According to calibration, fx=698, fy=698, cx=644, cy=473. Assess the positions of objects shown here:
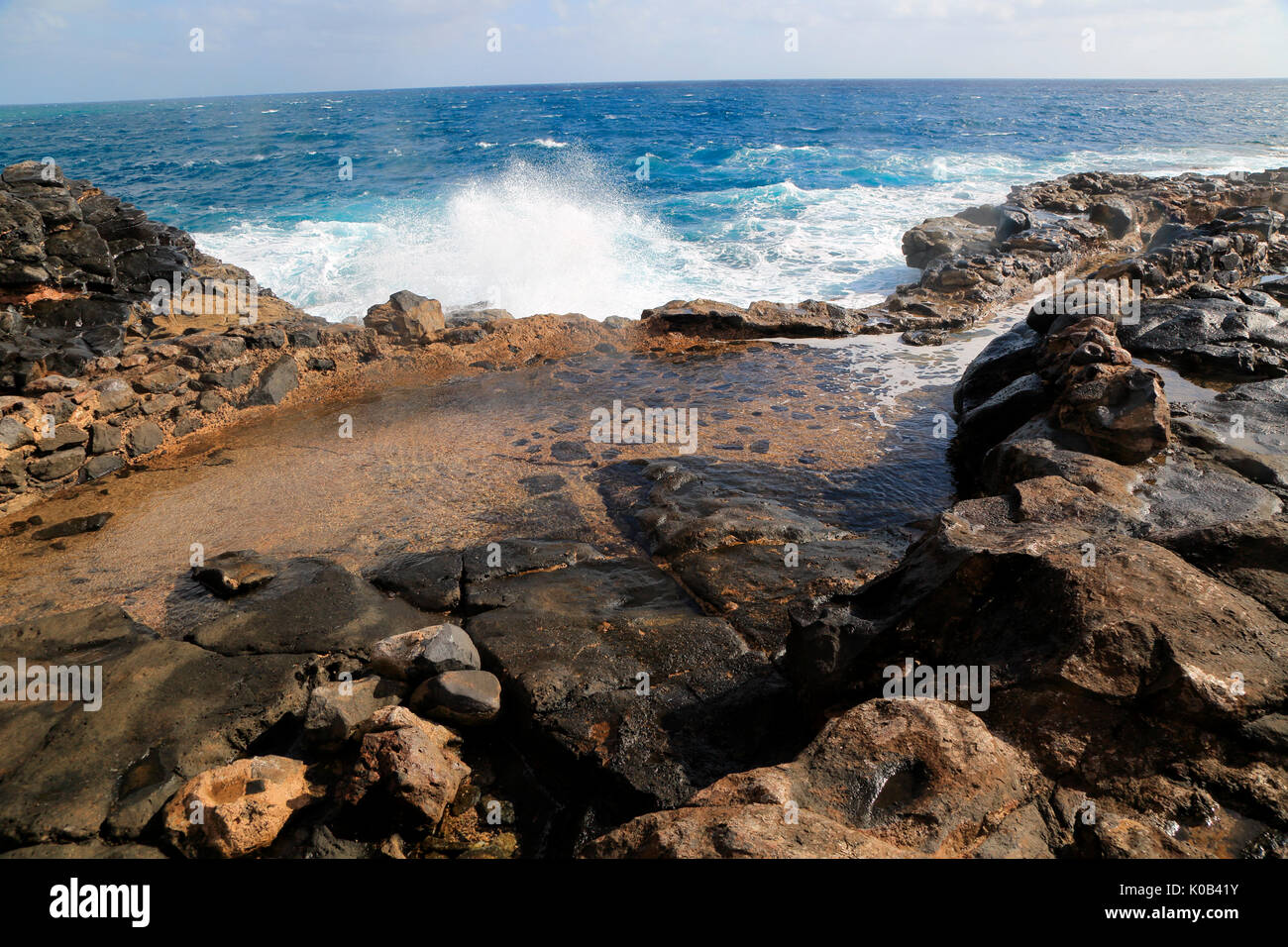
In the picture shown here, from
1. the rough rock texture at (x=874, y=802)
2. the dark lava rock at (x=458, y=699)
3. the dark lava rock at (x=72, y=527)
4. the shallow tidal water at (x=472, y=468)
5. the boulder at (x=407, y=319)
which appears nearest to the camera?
the rough rock texture at (x=874, y=802)

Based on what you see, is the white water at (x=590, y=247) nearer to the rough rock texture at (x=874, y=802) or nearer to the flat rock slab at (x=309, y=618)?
the flat rock slab at (x=309, y=618)

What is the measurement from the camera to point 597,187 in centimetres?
2475

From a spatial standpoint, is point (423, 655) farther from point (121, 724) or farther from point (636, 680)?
point (121, 724)

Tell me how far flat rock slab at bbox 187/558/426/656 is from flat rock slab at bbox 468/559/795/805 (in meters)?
0.69

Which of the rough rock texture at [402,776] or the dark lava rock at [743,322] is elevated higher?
the dark lava rock at [743,322]

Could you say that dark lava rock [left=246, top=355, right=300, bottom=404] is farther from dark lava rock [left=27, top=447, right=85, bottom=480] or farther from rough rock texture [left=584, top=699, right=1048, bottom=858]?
rough rock texture [left=584, top=699, right=1048, bottom=858]

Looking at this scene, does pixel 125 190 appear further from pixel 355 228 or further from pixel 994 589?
pixel 994 589

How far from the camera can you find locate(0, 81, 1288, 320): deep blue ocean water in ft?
51.5

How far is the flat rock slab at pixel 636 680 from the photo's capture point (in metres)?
3.64

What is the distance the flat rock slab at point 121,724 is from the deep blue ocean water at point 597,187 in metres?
9.91

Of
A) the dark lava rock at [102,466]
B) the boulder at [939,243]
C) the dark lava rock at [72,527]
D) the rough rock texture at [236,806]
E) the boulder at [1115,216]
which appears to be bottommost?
the rough rock texture at [236,806]

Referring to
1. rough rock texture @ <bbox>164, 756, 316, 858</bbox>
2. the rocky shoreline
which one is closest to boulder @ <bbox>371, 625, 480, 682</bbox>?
the rocky shoreline

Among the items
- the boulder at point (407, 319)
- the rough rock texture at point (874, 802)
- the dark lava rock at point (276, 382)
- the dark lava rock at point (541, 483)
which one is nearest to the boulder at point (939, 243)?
the boulder at point (407, 319)
